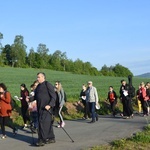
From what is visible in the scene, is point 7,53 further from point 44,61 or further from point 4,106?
point 4,106

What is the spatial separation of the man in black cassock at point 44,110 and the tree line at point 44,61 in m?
81.3

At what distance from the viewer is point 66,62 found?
117125 millimetres

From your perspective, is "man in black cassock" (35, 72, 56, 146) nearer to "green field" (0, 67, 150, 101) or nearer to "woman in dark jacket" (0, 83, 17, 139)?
"woman in dark jacket" (0, 83, 17, 139)

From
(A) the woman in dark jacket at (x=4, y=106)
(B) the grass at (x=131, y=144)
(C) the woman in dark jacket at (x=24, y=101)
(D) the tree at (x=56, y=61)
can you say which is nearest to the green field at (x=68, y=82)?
(C) the woman in dark jacket at (x=24, y=101)

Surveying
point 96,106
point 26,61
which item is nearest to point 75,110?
point 96,106

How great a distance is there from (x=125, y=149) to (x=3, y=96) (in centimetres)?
449

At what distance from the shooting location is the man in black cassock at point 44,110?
9.61 metres

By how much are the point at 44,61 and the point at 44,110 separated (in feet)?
325

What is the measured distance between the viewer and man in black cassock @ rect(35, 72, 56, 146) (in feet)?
31.5

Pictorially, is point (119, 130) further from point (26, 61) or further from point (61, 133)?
point (26, 61)

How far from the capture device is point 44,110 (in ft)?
31.9

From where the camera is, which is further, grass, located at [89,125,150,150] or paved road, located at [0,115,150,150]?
paved road, located at [0,115,150,150]

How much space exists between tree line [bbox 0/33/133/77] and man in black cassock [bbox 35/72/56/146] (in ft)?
267

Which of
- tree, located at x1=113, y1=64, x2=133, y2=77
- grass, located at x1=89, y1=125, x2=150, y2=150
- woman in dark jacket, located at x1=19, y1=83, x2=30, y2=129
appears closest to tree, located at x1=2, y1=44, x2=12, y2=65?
tree, located at x1=113, y1=64, x2=133, y2=77
